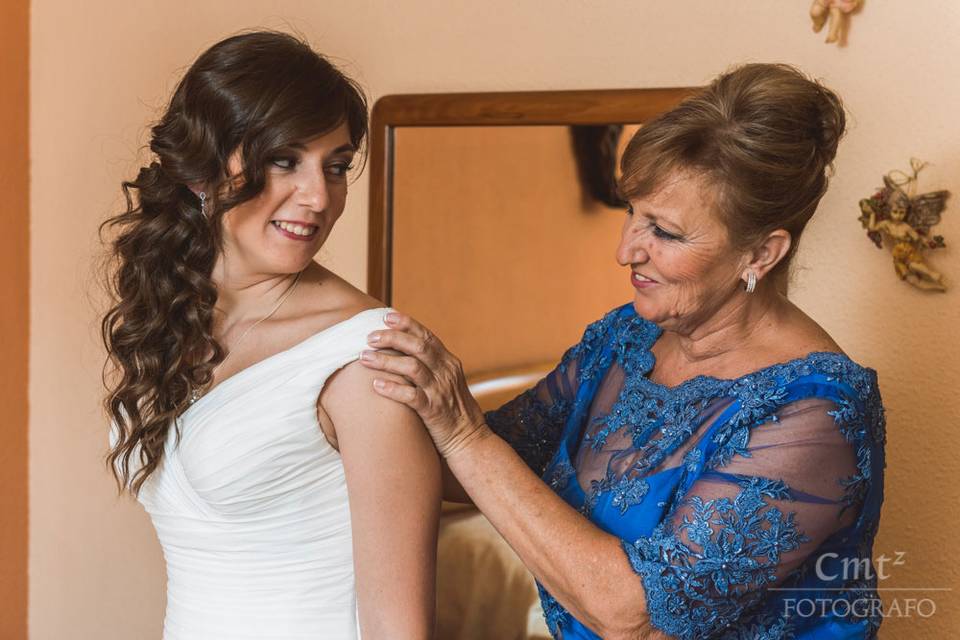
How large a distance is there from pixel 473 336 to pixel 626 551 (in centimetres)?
105

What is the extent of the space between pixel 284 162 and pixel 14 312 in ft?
6.56

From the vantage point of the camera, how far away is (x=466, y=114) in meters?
2.38

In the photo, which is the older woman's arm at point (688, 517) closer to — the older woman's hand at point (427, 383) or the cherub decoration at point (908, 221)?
the older woman's hand at point (427, 383)

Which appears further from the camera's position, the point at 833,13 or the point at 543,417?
the point at 833,13

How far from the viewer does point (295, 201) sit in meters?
1.48

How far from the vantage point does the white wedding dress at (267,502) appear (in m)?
1.47

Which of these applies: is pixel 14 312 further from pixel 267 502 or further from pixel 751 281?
pixel 751 281

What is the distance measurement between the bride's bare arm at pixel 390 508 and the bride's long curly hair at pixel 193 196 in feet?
1.04

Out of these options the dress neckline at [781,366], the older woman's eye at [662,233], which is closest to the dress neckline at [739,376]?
the dress neckline at [781,366]

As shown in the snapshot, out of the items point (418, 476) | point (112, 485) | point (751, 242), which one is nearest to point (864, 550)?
point (751, 242)

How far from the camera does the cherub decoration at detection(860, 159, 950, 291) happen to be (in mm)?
1934

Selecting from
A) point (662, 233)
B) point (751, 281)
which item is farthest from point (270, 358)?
point (751, 281)

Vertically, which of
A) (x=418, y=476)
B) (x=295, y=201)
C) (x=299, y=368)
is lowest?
(x=418, y=476)

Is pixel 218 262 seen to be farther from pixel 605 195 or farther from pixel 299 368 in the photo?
pixel 605 195
